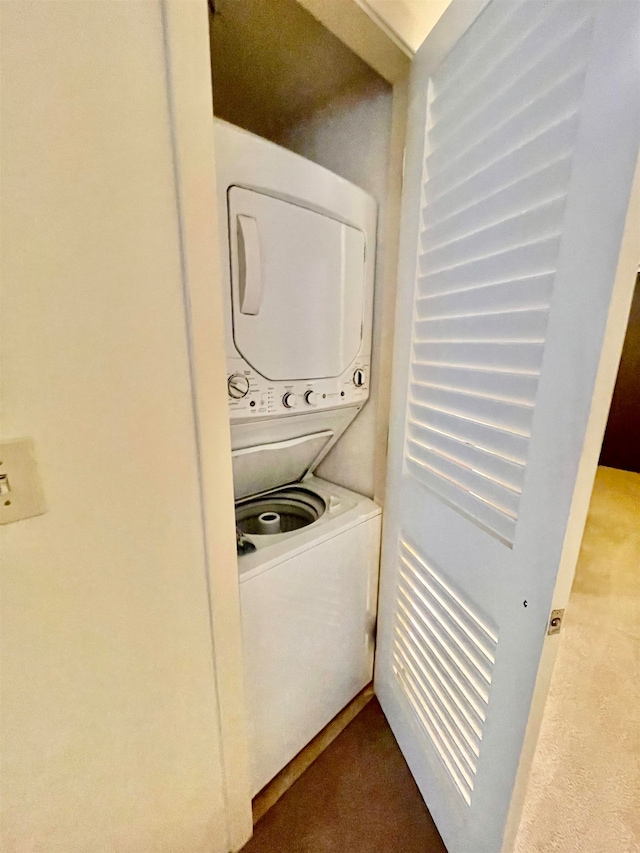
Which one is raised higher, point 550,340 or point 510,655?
point 550,340

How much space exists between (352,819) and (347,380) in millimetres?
1455

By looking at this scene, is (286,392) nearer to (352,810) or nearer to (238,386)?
(238,386)

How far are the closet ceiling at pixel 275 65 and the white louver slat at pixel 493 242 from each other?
46 cm

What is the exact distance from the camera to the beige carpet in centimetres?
111

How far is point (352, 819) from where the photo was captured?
1149 mm

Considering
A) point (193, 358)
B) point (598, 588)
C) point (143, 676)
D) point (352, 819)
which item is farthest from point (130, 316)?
point (598, 588)

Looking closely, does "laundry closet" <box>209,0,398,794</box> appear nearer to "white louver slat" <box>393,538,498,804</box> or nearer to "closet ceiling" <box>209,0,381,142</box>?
"closet ceiling" <box>209,0,381,142</box>

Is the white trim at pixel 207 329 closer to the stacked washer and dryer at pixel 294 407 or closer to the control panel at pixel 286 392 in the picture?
the stacked washer and dryer at pixel 294 407

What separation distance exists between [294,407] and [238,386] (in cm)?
21

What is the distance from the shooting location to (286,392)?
1.10 m

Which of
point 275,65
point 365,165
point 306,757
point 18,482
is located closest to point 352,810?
point 306,757

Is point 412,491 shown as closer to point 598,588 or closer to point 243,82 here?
point 243,82

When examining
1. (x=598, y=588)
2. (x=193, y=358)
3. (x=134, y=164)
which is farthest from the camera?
(x=598, y=588)

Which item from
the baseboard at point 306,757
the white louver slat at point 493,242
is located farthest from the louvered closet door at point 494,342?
the baseboard at point 306,757
